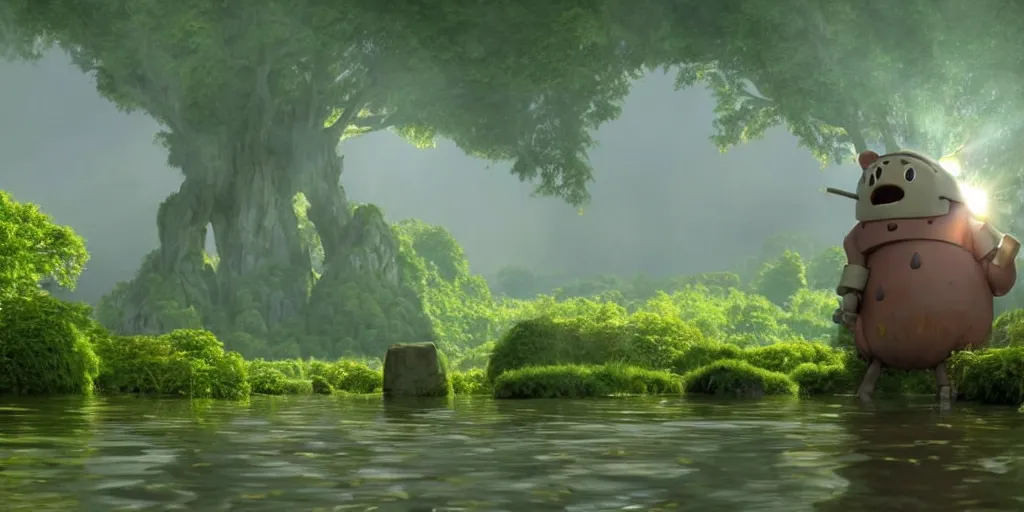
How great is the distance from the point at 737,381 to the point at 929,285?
3.32 m

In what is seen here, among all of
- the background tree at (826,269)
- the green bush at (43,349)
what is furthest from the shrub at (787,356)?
the background tree at (826,269)

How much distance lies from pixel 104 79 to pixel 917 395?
114 feet

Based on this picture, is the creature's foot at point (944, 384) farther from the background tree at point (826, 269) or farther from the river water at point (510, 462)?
the background tree at point (826, 269)

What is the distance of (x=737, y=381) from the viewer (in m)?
14.9

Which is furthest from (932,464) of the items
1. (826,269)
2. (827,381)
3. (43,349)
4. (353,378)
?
(826,269)

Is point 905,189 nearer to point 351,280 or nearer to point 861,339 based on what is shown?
point 861,339

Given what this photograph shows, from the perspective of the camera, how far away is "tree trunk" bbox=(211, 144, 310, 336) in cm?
4031

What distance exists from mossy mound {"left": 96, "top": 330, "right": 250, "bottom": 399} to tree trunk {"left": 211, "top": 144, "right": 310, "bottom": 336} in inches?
955

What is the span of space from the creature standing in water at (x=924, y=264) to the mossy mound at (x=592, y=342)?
6.25 m

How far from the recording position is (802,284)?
2704 inches

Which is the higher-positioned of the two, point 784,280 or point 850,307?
point 784,280

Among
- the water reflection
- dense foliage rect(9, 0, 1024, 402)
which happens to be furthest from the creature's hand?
dense foliage rect(9, 0, 1024, 402)

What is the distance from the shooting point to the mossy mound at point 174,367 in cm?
1437

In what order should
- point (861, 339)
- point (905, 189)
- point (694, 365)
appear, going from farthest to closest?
point (694, 365), point (861, 339), point (905, 189)
